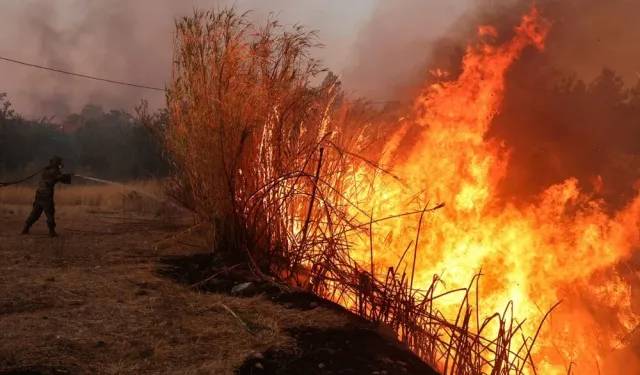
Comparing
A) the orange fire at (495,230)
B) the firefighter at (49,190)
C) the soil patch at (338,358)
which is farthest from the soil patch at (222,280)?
the firefighter at (49,190)

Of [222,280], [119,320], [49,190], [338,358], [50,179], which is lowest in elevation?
[119,320]

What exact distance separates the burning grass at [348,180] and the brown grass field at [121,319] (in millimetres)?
926

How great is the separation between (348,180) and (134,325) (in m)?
3.69

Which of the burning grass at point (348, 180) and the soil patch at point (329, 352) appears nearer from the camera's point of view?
the soil patch at point (329, 352)

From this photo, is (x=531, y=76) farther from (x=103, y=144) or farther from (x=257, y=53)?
(x=103, y=144)

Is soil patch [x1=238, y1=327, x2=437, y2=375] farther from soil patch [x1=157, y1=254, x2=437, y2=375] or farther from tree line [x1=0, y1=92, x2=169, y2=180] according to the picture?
tree line [x1=0, y1=92, x2=169, y2=180]

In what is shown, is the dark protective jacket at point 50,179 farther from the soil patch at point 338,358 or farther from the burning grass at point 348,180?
the soil patch at point 338,358

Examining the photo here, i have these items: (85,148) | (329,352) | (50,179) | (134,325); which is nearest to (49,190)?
(50,179)

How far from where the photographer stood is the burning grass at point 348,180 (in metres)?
6.03

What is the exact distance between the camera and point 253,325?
14.4 feet

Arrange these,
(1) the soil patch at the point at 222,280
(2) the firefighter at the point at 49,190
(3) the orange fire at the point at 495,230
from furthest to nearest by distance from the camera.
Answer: (2) the firefighter at the point at 49,190
(3) the orange fire at the point at 495,230
(1) the soil patch at the point at 222,280

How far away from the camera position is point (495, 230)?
7.51m

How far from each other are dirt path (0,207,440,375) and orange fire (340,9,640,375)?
2.67m

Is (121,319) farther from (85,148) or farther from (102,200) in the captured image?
(85,148)
